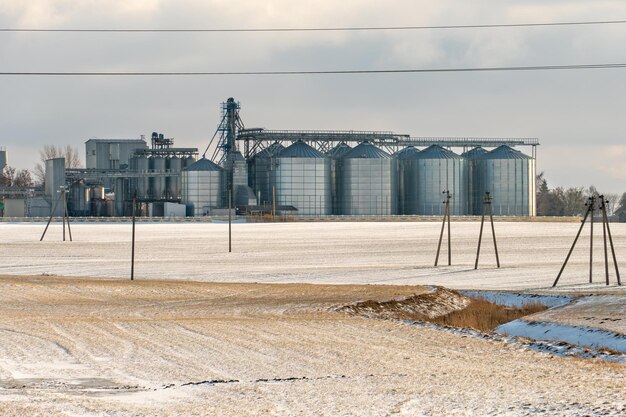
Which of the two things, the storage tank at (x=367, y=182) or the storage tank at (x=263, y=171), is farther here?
the storage tank at (x=263, y=171)

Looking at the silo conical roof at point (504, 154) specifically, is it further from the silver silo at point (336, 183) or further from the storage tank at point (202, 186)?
the storage tank at point (202, 186)

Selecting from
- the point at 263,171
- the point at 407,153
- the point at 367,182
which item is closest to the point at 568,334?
the point at 367,182

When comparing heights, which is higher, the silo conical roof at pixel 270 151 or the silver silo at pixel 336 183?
the silo conical roof at pixel 270 151

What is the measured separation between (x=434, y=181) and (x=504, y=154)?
1095 centimetres

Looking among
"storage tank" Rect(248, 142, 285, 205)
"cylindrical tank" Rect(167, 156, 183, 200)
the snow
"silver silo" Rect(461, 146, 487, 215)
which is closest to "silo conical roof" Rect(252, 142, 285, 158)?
"storage tank" Rect(248, 142, 285, 205)

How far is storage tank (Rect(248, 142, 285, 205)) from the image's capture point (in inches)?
5797

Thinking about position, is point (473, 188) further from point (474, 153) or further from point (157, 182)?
point (157, 182)

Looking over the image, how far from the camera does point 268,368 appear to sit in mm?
18688

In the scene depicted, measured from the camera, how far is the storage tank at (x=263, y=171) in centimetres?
14725

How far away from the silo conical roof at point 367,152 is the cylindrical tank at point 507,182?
1315 centimetres

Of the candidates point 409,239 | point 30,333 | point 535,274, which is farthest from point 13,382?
point 409,239

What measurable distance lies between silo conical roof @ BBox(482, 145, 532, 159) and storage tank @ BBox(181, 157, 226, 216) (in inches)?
1408

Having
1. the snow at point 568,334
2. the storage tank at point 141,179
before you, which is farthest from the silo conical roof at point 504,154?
the snow at point 568,334

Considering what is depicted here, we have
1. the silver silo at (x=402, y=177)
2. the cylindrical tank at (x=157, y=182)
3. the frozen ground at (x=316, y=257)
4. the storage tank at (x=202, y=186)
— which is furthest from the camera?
the cylindrical tank at (x=157, y=182)
